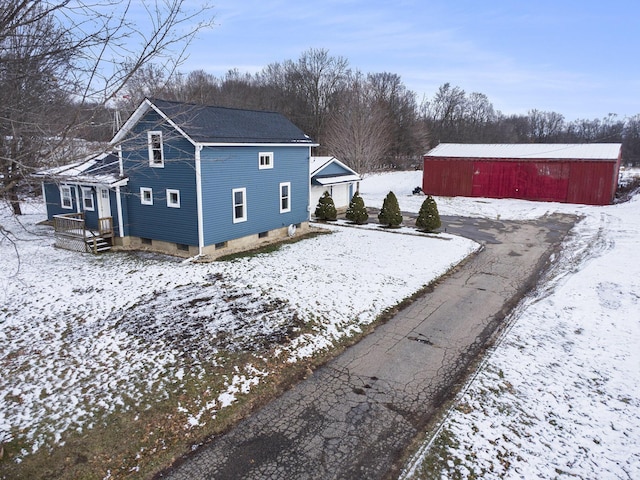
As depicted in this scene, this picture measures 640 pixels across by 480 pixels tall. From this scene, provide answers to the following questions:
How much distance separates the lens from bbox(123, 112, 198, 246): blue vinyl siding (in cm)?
1642

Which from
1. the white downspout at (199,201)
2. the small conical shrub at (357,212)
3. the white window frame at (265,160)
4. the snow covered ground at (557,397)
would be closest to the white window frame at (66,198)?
the white downspout at (199,201)

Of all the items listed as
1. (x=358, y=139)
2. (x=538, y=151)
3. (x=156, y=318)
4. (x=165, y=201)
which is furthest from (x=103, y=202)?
(x=538, y=151)

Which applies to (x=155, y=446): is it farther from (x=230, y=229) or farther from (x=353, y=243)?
(x=353, y=243)

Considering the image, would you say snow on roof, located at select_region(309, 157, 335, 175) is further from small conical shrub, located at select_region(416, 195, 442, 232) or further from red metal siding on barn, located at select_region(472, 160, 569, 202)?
red metal siding on barn, located at select_region(472, 160, 569, 202)

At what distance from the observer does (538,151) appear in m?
34.5

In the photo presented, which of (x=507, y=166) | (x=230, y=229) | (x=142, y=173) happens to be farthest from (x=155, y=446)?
(x=507, y=166)

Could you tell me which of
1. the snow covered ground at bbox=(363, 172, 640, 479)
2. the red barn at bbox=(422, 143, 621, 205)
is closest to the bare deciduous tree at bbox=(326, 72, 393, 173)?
the red barn at bbox=(422, 143, 621, 205)

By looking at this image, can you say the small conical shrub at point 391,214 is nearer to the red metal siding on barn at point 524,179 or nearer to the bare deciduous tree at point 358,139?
the bare deciduous tree at point 358,139

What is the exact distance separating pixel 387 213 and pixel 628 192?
84.0 feet

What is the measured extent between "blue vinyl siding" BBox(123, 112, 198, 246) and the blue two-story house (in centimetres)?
4

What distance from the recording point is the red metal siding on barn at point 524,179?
31.2 m

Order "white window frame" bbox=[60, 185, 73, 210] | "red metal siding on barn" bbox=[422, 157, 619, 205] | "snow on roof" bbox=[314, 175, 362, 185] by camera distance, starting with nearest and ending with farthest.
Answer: "white window frame" bbox=[60, 185, 73, 210] → "snow on roof" bbox=[314, 175, 362, 185] → "red metal siding on barn" bbox=[422, 157, 619, 205]

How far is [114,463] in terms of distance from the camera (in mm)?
6043

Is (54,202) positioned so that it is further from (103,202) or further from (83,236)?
(83,236)
